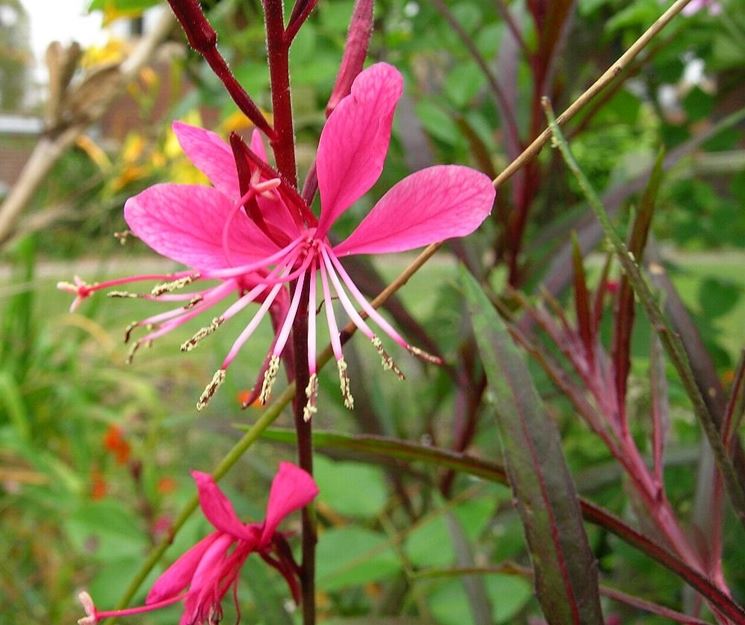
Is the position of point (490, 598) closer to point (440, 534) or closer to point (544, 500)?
point (440, 534)

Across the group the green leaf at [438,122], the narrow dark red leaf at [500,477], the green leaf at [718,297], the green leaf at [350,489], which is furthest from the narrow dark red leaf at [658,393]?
the green leaf at [718,297]

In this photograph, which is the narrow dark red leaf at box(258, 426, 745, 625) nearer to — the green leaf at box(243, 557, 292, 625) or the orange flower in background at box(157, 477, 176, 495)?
the green leaf at box(243, 557, 292, 625)

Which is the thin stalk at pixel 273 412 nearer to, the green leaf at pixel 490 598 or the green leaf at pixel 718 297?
the green leaf at pixel 490 598

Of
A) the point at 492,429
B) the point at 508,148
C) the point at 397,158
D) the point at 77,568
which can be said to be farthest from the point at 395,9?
the point at 77,568

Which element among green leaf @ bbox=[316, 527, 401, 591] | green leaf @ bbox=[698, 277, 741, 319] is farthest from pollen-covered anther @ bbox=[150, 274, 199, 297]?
green leaf @ bbox=[698, 277, 741, 319]

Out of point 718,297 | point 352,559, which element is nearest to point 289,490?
point 352,559
